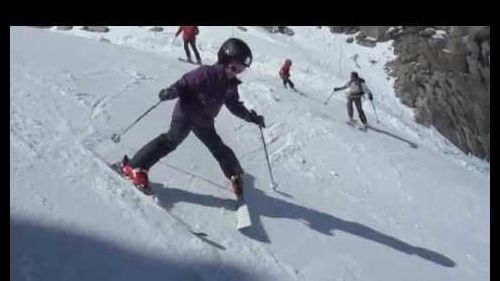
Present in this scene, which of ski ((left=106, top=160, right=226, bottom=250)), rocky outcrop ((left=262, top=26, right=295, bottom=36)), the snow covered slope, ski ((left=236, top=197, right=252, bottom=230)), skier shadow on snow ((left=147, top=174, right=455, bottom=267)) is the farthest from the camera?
rocky outcrop ((left=262, top=26, right=295, bottom=36))

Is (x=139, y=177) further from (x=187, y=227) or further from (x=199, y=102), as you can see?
(x=199, y=102)

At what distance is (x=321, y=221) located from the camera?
8523 mm

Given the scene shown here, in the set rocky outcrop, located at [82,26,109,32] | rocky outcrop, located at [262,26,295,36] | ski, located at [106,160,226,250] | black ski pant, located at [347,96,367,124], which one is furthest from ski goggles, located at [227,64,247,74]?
rocky outcrop, located at [262,26,295,36]

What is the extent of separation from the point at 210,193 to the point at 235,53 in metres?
1.88

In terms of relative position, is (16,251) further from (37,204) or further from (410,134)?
(410,134)

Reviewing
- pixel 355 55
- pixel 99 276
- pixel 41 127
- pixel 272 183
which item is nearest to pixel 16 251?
pixel 99 276

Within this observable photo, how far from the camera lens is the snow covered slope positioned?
20.9 ft

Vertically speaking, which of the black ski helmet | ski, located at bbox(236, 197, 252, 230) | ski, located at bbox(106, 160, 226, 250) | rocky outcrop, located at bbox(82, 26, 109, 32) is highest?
the black ski helmet

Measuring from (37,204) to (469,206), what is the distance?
718cm

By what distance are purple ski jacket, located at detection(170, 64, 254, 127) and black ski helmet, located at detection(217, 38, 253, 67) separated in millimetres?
125

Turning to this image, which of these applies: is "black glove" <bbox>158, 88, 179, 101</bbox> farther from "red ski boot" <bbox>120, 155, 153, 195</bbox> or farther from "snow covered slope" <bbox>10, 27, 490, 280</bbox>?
"snow covered slope" <bbox>10, 27, 490, 280</bbox>

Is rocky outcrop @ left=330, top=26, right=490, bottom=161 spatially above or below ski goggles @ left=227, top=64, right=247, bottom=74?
below

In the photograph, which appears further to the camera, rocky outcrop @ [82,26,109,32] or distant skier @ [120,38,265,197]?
rocky outcrop @ [82,26,109,32]

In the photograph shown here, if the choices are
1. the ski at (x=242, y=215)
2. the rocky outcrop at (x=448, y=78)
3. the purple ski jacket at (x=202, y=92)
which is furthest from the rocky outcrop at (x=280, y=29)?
the purple ski jacket at (x=202, y=92)
